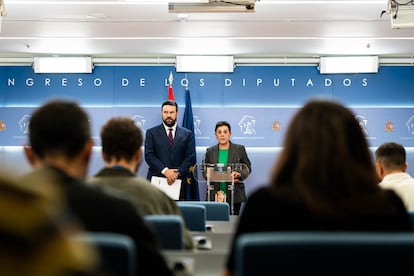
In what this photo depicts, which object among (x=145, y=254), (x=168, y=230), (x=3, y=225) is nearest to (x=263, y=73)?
(x=168, y=230)

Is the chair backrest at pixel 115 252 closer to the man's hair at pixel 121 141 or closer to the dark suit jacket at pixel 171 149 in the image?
the man's hair at pixel 121 141

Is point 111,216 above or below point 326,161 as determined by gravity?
below

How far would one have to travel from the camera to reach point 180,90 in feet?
30.5

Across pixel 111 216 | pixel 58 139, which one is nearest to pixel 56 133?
pixel 58 139

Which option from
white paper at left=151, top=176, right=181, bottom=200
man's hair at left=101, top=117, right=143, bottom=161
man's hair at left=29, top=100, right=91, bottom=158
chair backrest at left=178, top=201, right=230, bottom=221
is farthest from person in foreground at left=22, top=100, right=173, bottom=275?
white paper at left=151, top=176, right=181, bottom=200

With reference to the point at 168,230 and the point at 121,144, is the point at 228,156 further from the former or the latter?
the point at 168,230

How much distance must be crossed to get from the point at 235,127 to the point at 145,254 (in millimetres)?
7577

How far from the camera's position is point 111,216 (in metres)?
1.67

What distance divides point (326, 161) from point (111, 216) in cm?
66

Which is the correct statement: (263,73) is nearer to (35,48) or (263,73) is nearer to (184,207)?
(35,48)

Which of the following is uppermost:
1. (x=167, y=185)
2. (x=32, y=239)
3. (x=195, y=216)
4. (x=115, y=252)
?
(x=32, y=239)

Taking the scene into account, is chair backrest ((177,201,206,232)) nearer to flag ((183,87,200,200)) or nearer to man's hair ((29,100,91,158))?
man's hair ((29,100,91,158))

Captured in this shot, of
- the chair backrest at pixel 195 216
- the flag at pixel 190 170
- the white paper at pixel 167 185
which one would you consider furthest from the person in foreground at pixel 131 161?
the flag at pixel 190 170

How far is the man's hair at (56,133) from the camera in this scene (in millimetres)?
1646
